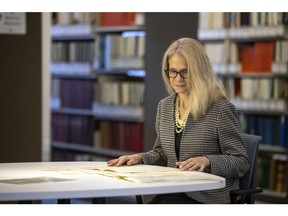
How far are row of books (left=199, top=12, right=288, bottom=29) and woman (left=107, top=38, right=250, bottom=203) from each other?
2.55 meters

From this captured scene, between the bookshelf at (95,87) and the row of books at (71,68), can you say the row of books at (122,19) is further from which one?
the row of books at (71,68)

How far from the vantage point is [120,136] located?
555 centimetres

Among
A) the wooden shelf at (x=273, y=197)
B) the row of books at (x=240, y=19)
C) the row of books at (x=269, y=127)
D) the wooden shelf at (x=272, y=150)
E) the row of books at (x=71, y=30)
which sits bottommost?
the wooden shelf at (x=273, y=197)

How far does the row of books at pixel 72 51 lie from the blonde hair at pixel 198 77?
321 centimetres

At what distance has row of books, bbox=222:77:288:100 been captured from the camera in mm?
4996

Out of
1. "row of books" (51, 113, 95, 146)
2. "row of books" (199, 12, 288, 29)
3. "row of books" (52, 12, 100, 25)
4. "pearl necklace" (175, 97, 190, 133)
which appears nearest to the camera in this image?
"pearl necklace" (175, 97, 190, 133)

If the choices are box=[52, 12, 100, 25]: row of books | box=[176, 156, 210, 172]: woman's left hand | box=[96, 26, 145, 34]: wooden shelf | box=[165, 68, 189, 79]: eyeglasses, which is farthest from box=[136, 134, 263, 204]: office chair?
box=[52, 12, 100, 25]: row of books

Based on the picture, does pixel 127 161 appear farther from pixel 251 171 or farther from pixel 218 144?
pixel 251 171

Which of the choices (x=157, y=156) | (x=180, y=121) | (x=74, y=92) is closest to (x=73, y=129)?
(x=74, y=92)

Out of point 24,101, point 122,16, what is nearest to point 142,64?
point 122,16

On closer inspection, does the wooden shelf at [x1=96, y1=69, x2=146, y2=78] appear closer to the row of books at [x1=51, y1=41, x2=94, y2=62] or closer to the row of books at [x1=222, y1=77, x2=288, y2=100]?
the row of books at [x1=51, y1=41, x2=94, y2=62]

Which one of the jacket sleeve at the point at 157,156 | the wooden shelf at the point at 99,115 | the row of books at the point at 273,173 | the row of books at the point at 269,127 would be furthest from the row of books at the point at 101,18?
the jacket sleeve at the point at 157,156

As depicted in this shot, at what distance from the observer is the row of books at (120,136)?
17.7 feet
